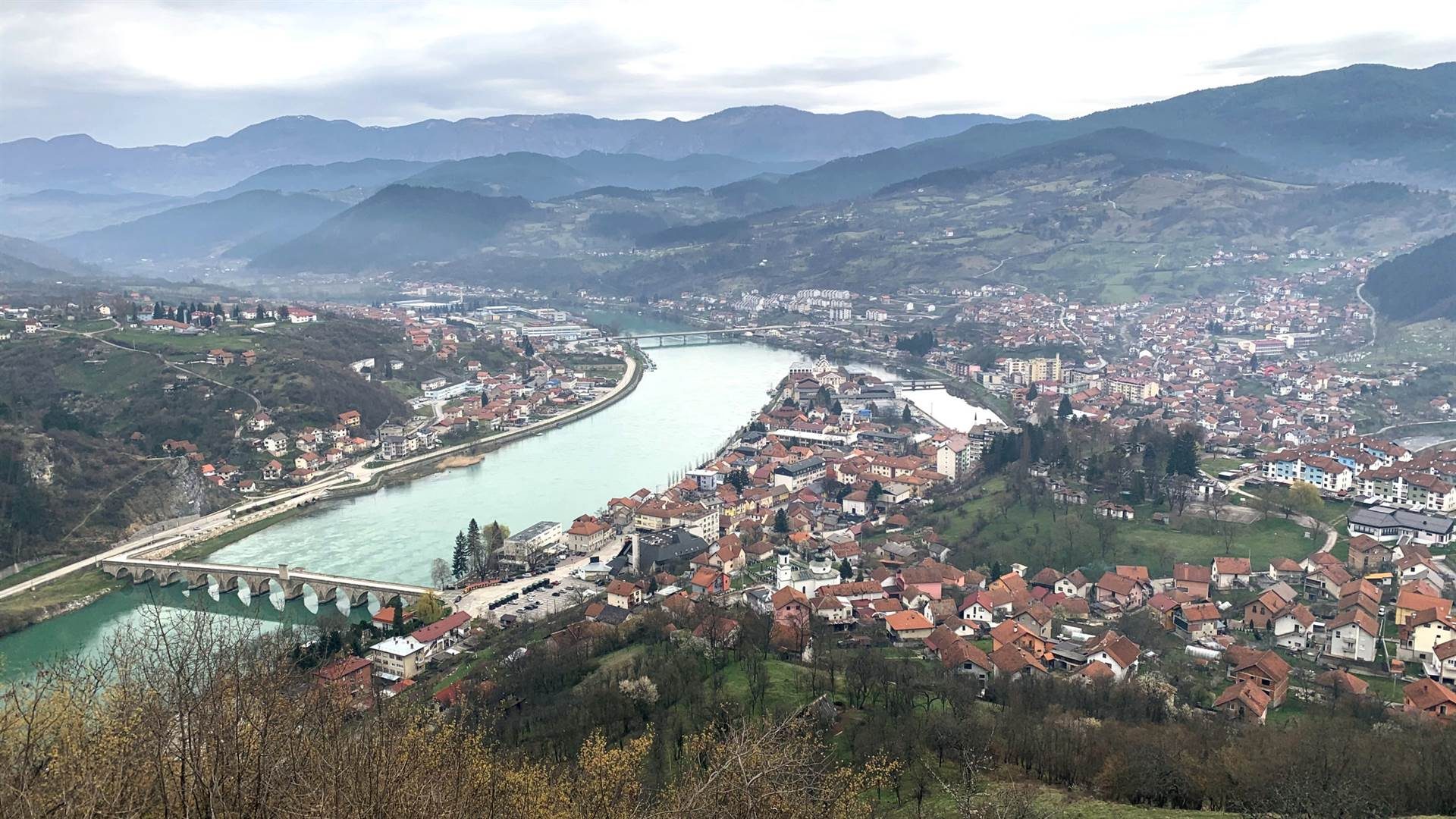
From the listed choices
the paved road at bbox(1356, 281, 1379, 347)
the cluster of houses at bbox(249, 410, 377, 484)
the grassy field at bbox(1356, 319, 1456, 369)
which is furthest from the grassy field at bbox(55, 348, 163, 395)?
the paved road at bbox(1356, 281, 1379, 347)

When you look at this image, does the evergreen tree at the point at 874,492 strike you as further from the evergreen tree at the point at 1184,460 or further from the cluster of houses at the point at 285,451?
the cluster of houses at the point at 285,451

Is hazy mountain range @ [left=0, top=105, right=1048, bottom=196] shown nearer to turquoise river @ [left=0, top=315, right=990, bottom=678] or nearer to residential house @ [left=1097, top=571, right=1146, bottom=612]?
turquoise river @ [left=0, top=315, right=990, bottom=678]

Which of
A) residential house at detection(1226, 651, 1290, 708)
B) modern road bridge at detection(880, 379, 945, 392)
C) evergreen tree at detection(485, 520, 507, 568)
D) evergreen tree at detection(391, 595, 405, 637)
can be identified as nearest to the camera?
residential house at detection(1226, 651, 1290, 708)

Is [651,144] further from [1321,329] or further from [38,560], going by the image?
[38,560]

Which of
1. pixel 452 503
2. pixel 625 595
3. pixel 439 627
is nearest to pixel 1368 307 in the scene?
pixel 452 503

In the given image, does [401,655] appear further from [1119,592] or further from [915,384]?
[915,384]

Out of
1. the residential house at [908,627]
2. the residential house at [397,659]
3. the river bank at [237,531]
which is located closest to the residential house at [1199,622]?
the residential house at [908,627]
